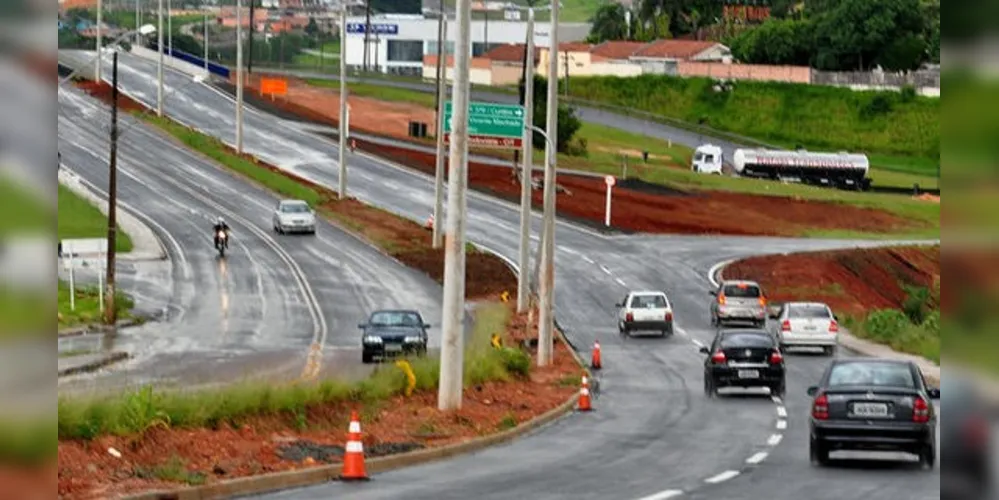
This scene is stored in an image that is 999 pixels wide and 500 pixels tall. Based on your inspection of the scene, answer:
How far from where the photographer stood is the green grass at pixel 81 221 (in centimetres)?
8512

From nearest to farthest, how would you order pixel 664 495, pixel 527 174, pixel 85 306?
pixel 664 495, pixel 527 174, pixel 85 306

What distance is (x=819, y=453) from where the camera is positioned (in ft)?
89.4

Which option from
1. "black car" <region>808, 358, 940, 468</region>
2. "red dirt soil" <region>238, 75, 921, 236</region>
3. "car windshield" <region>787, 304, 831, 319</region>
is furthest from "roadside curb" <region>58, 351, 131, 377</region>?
"red dirt soil" <region>238, 75, 921, 236</region>

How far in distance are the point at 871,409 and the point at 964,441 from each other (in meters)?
21.8

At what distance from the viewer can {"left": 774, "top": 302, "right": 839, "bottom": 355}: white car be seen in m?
60.8

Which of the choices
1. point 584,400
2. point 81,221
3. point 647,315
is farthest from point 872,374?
point 81,221

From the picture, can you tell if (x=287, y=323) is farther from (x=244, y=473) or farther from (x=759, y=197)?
(x=759, y=197)

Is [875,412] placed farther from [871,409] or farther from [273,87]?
[273,87]

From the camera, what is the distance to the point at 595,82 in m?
186

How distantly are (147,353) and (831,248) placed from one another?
177ft

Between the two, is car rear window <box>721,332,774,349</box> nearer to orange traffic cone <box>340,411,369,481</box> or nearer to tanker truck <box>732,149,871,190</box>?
orange traffic cone <box>340,411,369,481</box>

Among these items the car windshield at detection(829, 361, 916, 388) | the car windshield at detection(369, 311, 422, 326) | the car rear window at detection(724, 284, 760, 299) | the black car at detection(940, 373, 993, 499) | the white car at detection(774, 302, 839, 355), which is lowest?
the car rear window at detection(724, 284, 760, 299)

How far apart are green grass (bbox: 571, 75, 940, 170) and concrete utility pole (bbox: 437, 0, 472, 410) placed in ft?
424

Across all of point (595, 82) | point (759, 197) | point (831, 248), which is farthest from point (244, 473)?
point (595, 82)
